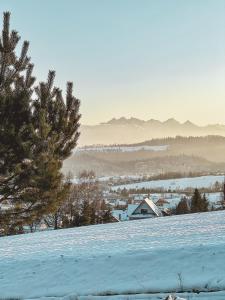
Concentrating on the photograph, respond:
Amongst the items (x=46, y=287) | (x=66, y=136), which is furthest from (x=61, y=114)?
(x=46, y=287)

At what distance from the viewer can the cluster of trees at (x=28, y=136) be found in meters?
11.5

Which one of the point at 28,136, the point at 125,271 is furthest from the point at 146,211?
the point at 125,271

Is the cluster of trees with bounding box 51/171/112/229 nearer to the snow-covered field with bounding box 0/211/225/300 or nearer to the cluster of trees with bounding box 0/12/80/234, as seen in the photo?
the cluster of trees with bounding box 0/12/80/234

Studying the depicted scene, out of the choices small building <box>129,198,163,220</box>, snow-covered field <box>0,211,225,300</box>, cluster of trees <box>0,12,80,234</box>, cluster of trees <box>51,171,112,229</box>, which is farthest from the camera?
small building <box>129,198,163,220</box>

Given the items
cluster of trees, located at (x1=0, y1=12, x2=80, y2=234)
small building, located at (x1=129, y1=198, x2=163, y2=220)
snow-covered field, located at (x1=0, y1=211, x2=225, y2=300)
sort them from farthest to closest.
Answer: small building, located at (x1=129, y1=198, x2=163, y2=220) < cluster of trees, located at (x1=0, y1=12, x2=80, y2=234) < snow-covered field, located at (x1=0, y1=211, x2=225, y2=300)

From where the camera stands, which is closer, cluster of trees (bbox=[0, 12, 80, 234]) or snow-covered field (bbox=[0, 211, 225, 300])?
snow-covered field (bbox=[0, 211, 225, 300])

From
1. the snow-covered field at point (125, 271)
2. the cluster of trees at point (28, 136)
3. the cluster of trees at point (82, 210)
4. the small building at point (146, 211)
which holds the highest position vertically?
the cluster of trees at point (28, 136)

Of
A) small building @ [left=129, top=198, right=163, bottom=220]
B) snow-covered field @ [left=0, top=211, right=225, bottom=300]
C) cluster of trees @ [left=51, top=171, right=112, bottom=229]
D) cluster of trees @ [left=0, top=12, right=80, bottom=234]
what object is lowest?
small building @ [left=129, top=198, right=163, bottom=220]

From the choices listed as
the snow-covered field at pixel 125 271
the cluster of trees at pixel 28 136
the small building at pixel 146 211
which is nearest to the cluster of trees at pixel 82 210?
the small building at pixel 146 211

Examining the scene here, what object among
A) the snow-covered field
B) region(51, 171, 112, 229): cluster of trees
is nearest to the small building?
region(51, 171, 112, 229): cluster of trees

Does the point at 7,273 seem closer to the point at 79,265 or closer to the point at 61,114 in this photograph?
the point at 79,265

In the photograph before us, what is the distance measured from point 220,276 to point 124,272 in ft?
4.61

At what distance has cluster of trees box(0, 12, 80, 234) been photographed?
37.6 feet

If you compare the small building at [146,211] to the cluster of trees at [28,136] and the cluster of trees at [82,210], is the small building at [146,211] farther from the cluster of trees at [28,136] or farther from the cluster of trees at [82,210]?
the cluster of trees at [28,136]
